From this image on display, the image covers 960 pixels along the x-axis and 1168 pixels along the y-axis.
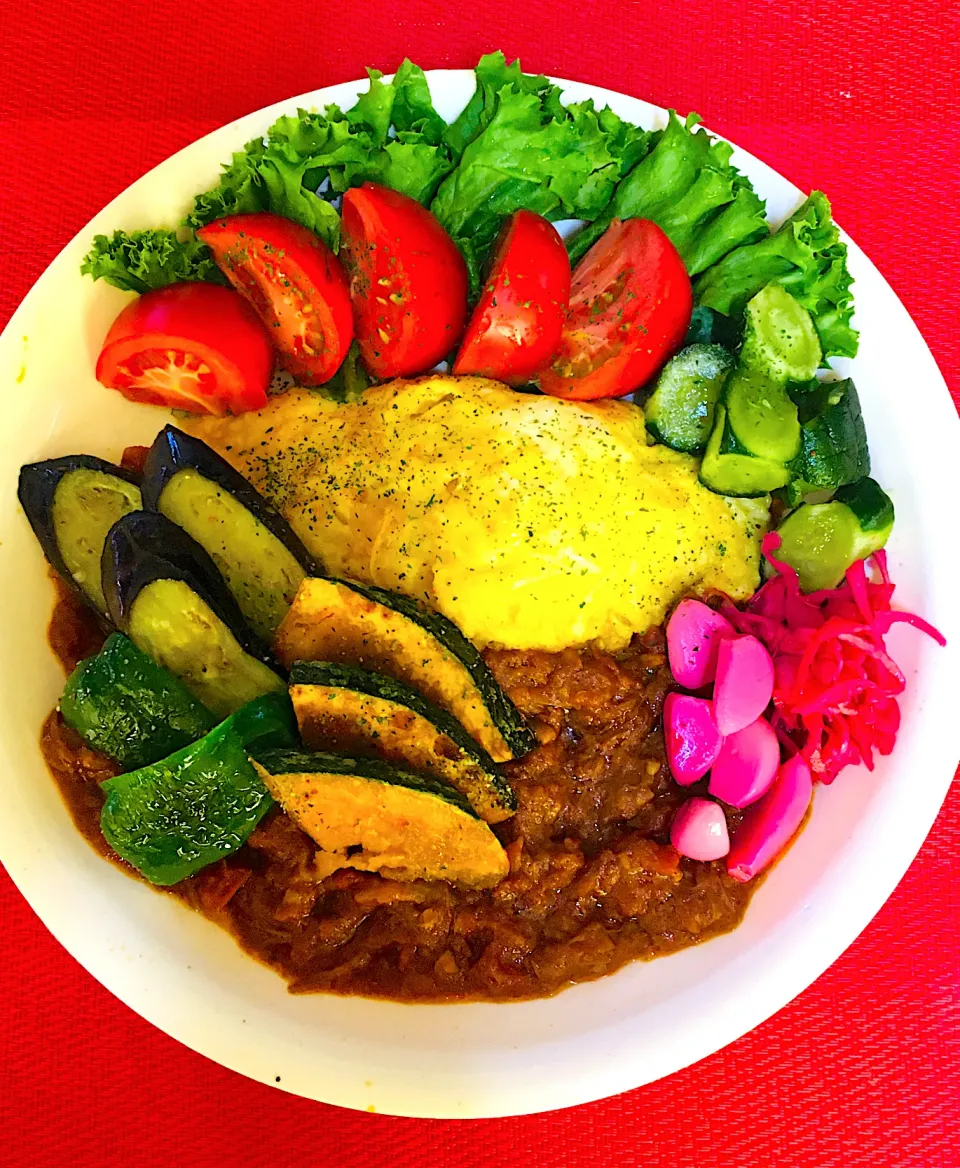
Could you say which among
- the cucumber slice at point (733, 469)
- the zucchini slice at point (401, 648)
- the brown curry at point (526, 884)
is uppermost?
the cucumber slice at point (733, 469)

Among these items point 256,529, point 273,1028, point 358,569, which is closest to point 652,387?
point 358,569

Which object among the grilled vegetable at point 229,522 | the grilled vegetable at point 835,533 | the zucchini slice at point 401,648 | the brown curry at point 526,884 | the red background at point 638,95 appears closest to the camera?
the zucchini slice at point 401,648

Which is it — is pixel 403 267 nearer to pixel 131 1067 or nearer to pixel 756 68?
pixel 756 68

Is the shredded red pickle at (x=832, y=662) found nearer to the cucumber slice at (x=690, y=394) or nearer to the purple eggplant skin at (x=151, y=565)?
the cucumber slice at (x=690, y=394)

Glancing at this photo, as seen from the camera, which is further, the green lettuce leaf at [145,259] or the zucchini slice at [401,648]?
the green lettuce leaf at [145,259]

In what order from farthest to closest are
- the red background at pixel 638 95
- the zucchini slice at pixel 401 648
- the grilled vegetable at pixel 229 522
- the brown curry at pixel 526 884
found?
the red background at pixel 638 95
the brown curry at pixel 526 884
the grilled vegetable at pixel 229 522
the zucchini slice at pixel 401 648

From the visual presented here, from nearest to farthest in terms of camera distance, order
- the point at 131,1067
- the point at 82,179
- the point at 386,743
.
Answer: the point at 386,743 < the point at 131,1067 < the point at 82,179

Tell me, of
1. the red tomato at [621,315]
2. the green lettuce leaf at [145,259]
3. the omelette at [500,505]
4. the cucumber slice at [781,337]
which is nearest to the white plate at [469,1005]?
the green lettuce leaf at [145,259]

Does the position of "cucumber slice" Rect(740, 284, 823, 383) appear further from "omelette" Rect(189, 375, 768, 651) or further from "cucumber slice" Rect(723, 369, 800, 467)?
"omelette" Rect(189, 375, 768, 651)
